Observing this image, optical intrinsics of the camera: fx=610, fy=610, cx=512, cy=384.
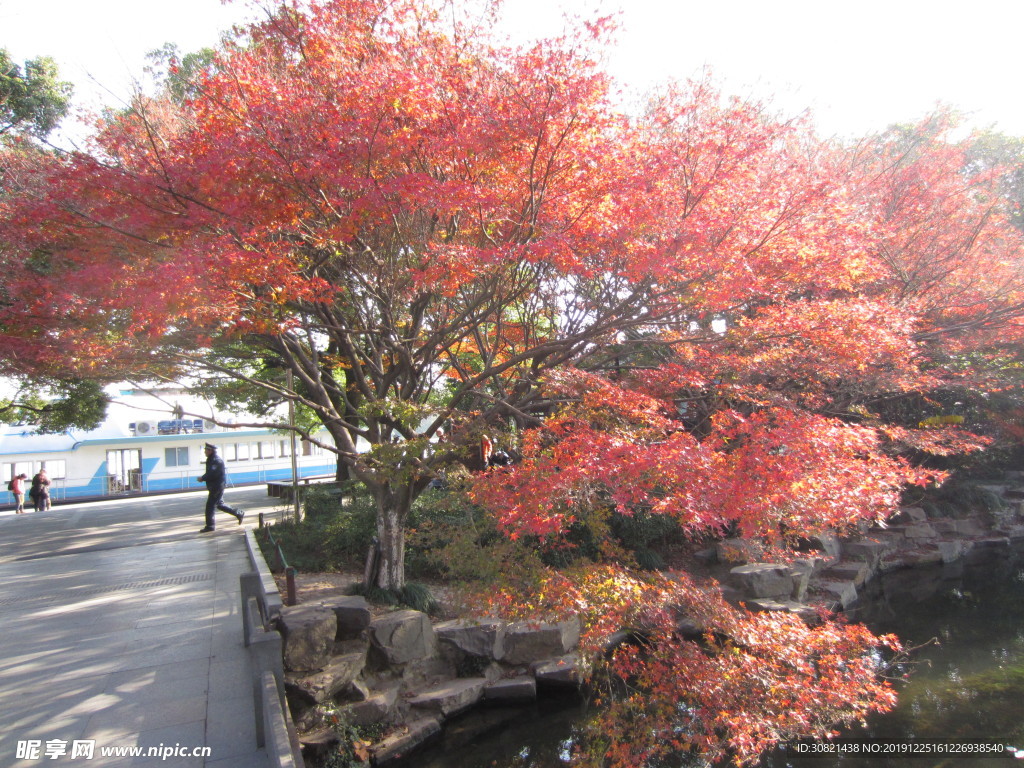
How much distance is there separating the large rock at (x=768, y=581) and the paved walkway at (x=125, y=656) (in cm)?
807

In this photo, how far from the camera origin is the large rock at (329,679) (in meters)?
6.35

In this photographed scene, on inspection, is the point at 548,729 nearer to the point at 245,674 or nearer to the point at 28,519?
the point at 245,674

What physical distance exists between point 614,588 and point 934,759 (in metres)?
3.85

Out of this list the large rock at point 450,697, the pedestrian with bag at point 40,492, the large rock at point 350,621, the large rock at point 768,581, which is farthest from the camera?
the pedestrian with bag at point 40,492

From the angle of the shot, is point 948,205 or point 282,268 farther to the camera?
point 948,205

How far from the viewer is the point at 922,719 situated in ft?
23.1

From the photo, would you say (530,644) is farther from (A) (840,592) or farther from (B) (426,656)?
(A) (840,592)

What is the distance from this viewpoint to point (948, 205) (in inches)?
420

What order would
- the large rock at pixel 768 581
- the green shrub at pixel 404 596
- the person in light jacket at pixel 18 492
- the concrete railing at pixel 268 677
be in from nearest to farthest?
1. the concrete railing at pixel 268 677
2. the green shrub at pixel 404 596
3. the large rock at pixel 768 581
4. the person in light jacket at pixel 18 492

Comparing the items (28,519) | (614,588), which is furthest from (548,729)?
(28,519)

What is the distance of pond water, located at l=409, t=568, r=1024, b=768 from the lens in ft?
21.1

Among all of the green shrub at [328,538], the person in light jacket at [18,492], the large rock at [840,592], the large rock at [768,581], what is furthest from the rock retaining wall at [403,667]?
the person in light jacket at [18,492]

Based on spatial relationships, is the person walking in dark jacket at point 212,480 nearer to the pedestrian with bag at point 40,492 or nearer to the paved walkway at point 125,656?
the paved walkway at point 125,656

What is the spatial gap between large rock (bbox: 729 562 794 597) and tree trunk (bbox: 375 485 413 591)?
5940 mm
